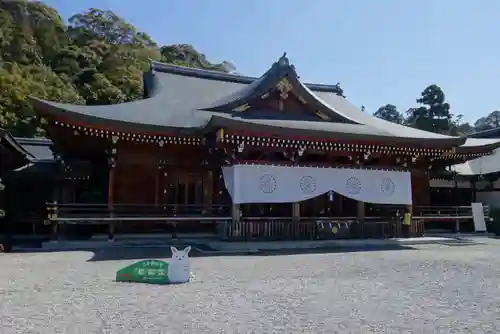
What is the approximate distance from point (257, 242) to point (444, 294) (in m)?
6.42

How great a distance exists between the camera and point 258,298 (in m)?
5.71

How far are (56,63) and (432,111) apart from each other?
38.2 meters

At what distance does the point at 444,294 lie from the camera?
6.10 m

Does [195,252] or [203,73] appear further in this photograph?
[203,73]

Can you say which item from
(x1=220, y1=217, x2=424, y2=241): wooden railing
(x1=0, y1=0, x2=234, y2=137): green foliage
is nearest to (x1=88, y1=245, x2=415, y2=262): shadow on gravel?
(x1=220, y1=217, x2=424, y2=241): wooden railing

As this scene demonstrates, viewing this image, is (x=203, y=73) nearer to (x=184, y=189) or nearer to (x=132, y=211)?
(x=184, y=189)

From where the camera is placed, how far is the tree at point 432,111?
41.9m

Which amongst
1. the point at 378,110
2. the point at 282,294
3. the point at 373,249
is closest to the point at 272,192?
the point at 373,249

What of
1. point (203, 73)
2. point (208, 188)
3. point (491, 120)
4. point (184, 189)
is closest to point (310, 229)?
point (208, 188)

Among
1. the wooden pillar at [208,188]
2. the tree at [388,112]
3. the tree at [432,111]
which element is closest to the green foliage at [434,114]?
the tree at [432,111]

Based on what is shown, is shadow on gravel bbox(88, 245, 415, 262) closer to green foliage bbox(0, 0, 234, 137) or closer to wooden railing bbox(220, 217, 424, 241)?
wooden railing bbox(220, 217, 424, 241)

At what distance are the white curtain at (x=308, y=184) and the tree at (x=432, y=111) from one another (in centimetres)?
3110

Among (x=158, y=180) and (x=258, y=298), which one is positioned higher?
(x=158, y=180)

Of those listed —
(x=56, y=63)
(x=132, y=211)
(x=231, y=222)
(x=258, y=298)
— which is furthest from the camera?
(x=56, y=63)
